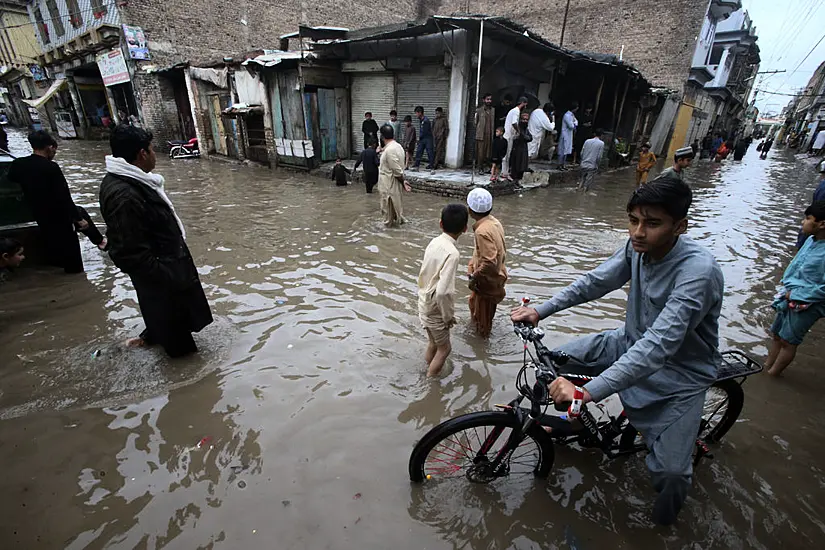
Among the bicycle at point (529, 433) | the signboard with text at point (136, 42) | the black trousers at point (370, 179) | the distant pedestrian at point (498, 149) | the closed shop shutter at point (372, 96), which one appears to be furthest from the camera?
the signboard with text at point (136, 42)

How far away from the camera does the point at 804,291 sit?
9.62ft

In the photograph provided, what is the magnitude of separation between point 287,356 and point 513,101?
1212 cm

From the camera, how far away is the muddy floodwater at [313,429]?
209cm

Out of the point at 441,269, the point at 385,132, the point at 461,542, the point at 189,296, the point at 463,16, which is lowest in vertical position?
the point at 461,542

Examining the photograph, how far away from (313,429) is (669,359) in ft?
7.52

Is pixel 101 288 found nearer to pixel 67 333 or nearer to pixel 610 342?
pixel 67 333

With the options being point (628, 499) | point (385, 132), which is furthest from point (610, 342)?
point (385, 132)

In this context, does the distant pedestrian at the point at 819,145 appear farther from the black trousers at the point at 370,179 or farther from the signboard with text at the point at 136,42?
the signboard with text at the point at 136,42

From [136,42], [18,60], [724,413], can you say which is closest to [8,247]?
[724,413]

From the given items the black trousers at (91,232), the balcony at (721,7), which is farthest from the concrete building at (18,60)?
the balcony at (721,7)

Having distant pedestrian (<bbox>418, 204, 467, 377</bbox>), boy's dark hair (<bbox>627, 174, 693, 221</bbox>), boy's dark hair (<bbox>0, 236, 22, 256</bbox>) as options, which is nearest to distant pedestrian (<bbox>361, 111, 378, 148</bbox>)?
boy's dark hair (<bbox>0, 236, 22, 256</bbox>)

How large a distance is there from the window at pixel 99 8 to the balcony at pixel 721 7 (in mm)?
29227

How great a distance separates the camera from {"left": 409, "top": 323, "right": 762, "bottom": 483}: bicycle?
1.97m

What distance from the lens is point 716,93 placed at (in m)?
27.0
